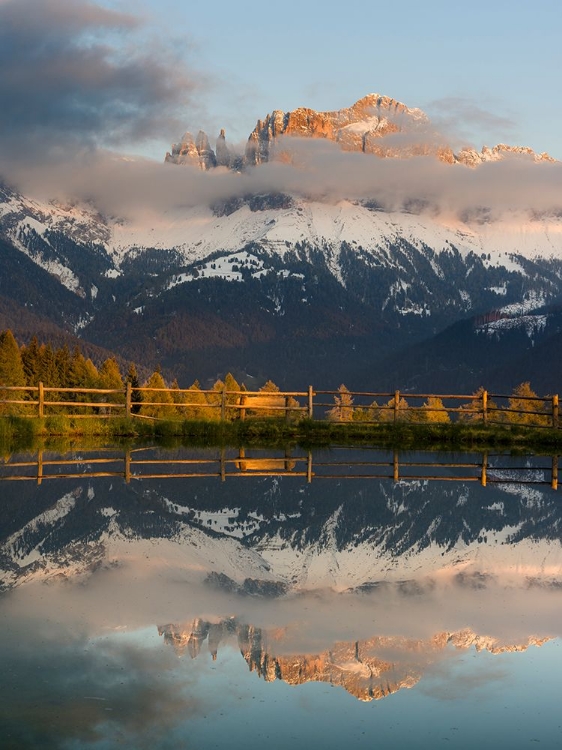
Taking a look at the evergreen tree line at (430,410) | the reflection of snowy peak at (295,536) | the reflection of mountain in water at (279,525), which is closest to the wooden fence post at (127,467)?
the reflection of mountain in water at (279,525)

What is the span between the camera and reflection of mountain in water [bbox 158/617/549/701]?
9.77 m

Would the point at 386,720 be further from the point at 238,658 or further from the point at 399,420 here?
the point at 399,420

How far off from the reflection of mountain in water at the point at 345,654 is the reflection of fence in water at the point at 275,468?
39.0 feet

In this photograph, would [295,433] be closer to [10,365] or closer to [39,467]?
[39,467]

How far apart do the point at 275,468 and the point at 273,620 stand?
1656cm

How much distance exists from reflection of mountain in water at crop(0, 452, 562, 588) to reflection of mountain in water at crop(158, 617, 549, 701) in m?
2.61

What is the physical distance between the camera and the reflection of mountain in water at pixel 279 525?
14.5 meters

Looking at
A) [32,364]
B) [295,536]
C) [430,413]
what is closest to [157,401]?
[32,364]

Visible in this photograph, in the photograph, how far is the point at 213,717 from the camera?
883cm

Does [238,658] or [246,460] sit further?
[246,460]

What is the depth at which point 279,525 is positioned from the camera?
17953mm

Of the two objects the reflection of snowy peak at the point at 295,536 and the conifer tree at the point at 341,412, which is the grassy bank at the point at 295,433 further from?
the reflection of snowy peak at the point at 295,536

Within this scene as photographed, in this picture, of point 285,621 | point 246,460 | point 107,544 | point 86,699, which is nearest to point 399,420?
point 246,460

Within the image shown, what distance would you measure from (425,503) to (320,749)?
13.3 m
